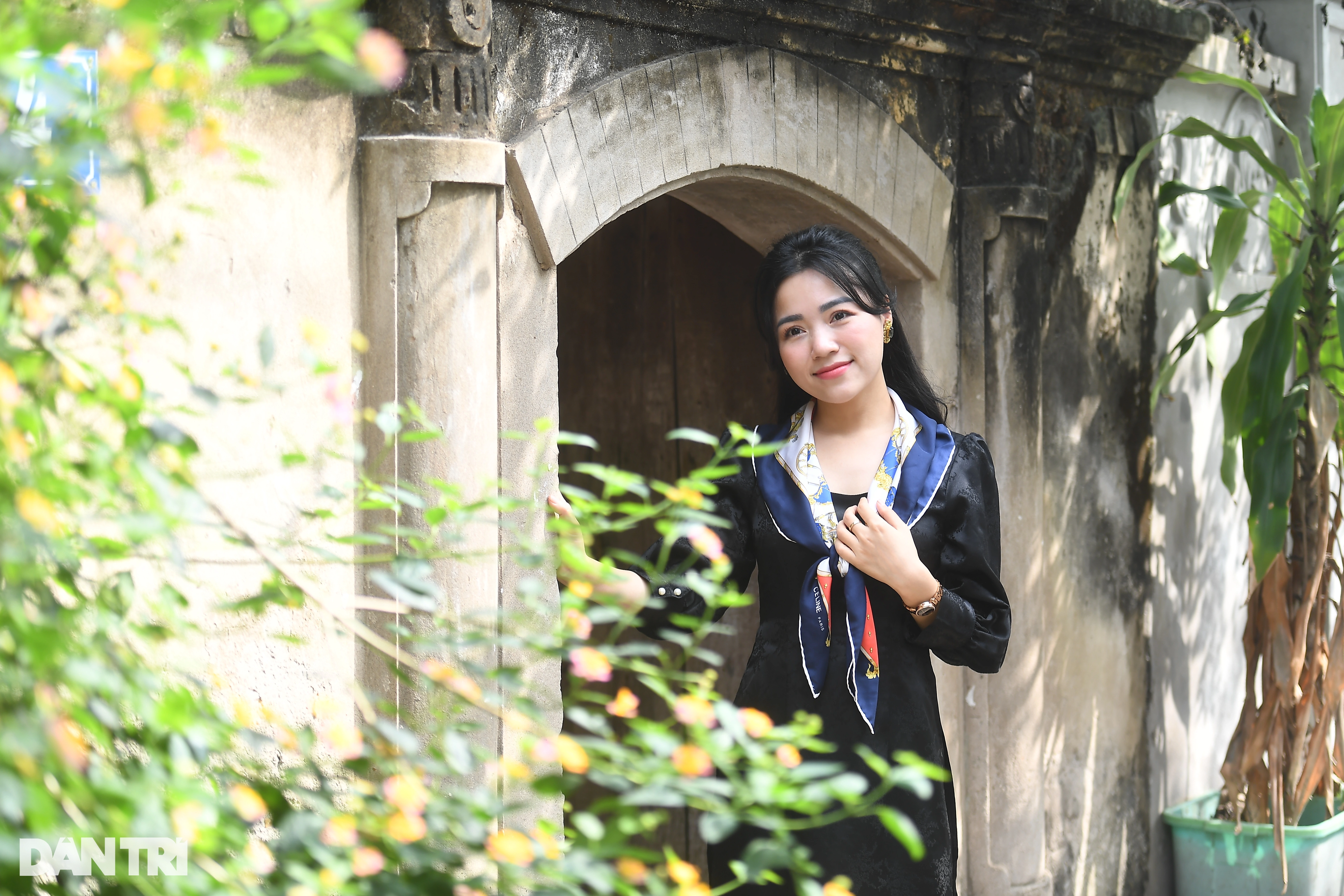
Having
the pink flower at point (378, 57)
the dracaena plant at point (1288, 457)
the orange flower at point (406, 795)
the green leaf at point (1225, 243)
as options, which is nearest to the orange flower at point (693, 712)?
the orange flower at point (406, 795)

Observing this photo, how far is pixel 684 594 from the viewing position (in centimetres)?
237

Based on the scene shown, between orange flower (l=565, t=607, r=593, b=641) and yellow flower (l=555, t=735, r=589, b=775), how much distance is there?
124 mm

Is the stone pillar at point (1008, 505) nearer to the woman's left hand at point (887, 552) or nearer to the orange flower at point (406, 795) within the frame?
the woman's left hand at point (887, 552)

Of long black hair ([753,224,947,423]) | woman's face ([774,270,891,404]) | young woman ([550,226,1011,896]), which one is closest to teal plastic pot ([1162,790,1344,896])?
young woman ([550,226,1011,896])

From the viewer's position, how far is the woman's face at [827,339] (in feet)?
7.86

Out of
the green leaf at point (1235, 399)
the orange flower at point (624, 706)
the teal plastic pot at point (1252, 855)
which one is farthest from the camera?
the teal plastic pot at point (1252, 855)

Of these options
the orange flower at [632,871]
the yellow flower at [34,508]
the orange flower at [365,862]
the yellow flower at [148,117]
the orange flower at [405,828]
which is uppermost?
the yellow flower at [148,117]

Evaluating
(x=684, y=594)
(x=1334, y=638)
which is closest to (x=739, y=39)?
(x=684, y=594)

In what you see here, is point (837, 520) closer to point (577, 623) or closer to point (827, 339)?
point (827, 339)

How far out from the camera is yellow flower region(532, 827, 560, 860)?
1.14 m

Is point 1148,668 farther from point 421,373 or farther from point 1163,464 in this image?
point 421,373

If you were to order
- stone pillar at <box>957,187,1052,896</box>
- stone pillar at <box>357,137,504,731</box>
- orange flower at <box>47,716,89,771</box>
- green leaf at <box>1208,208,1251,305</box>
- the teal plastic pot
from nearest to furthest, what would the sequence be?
orange flower at <box>47,716,89,771</box> → stone pillar at <box>357,137,504,731</box> → stone pillar at <box>957,187,1052,896</box> → the teal plastic pot → green leaf at <box>1208,208,1251,305</box>

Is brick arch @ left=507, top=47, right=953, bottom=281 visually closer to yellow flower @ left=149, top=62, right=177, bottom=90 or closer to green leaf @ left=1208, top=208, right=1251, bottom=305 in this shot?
green leaf @ left=1208, top=208, right=1251, bottom=305

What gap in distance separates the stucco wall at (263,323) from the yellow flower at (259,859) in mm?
1043
